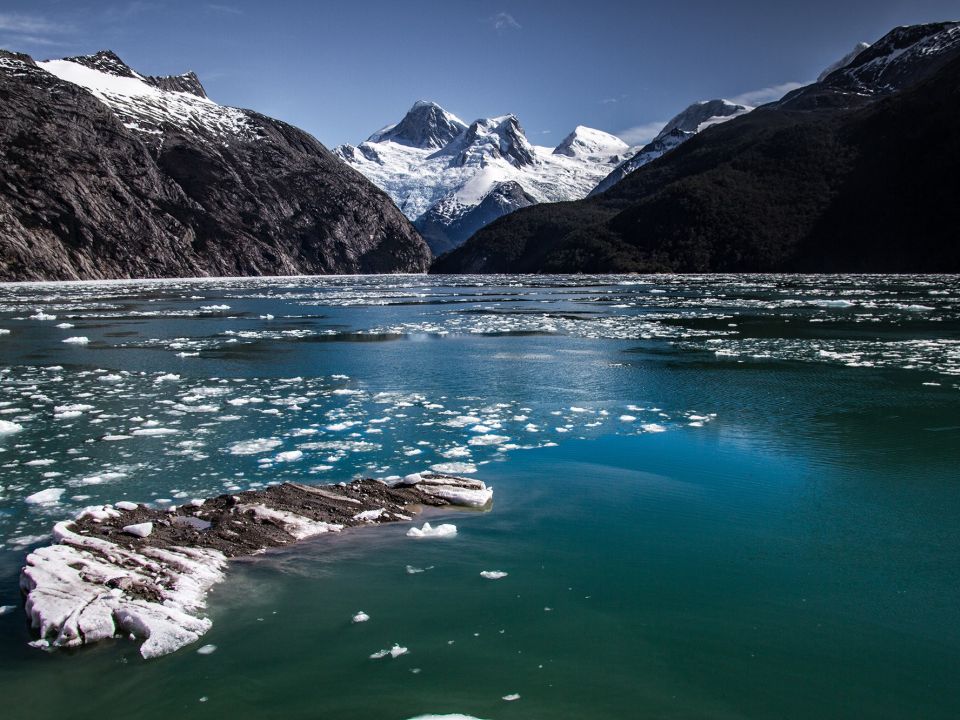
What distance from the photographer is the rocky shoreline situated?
6.12 meters

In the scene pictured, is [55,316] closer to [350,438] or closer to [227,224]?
[350,438]

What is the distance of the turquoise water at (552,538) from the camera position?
5.39 m

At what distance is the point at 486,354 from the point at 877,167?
161760 millimetres

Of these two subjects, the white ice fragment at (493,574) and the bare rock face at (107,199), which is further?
the bare rock face at (107,199)

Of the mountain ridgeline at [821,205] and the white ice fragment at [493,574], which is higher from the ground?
the mountain ridgeline at [821,205]

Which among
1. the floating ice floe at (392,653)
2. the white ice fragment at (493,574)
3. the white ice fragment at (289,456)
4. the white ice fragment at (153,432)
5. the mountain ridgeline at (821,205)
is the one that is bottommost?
the floating ice floe at (392,653)

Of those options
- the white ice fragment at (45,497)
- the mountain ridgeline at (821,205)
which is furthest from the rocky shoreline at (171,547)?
the mountain ridgeline at (821,205)

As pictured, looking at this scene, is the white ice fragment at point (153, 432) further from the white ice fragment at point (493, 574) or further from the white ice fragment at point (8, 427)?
the white ice fragment at point (493, 574)

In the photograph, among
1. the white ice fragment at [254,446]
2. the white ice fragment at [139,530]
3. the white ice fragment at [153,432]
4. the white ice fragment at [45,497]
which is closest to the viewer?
the white ice fragment at [139,530]

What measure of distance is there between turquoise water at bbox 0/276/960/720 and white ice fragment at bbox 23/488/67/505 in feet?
0.59

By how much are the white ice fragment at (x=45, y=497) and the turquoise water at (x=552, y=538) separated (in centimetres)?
18

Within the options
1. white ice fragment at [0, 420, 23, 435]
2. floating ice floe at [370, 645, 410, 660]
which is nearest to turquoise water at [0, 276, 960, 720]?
floating ice floe at [370, 645, 410, 660]

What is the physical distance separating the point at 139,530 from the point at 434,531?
10.9 ft

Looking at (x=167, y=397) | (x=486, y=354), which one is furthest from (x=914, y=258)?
(x=167, y=397)
